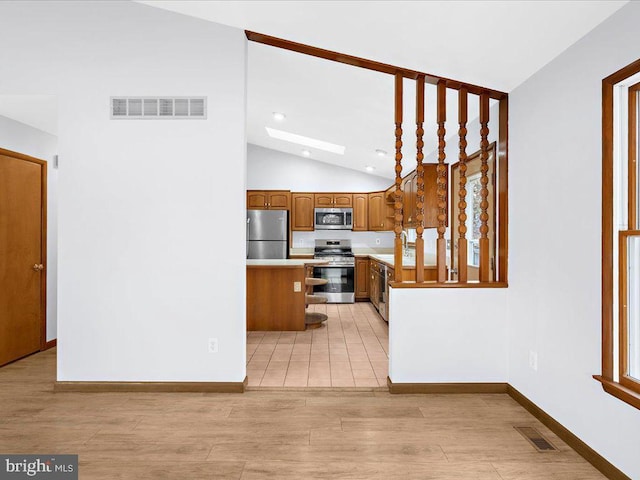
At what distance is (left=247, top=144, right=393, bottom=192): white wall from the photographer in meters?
7.97

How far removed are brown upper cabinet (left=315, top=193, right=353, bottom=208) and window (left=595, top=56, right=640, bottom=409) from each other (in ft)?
19.1

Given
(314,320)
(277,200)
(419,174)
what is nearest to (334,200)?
(277,200)

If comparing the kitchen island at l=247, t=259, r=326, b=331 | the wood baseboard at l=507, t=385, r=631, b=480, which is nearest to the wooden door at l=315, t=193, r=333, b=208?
the kitchen island at l=247, t=259, r=326, b=331

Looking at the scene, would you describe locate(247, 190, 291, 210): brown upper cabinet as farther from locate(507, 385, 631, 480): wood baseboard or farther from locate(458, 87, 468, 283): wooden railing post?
locate(507, 385, 631, 480): wood baseboard

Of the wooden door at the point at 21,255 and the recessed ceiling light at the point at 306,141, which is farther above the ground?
the recessed ceiling light at the point at 306,141

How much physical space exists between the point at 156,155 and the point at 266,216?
425 centimetres

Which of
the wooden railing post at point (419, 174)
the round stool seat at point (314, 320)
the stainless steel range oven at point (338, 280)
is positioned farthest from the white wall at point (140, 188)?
the stainless steel range oven at point (338, 280)

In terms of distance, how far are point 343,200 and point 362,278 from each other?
4.86 feet

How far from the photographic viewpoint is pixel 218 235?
3191 mm

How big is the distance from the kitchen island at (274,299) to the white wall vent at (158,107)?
2.43 meters

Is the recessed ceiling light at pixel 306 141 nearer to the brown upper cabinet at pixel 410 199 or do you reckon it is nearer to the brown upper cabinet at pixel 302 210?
the brown upper cabinet at pixel 302 210

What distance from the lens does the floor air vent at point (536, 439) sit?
2350 mm

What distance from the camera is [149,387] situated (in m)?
3.18
